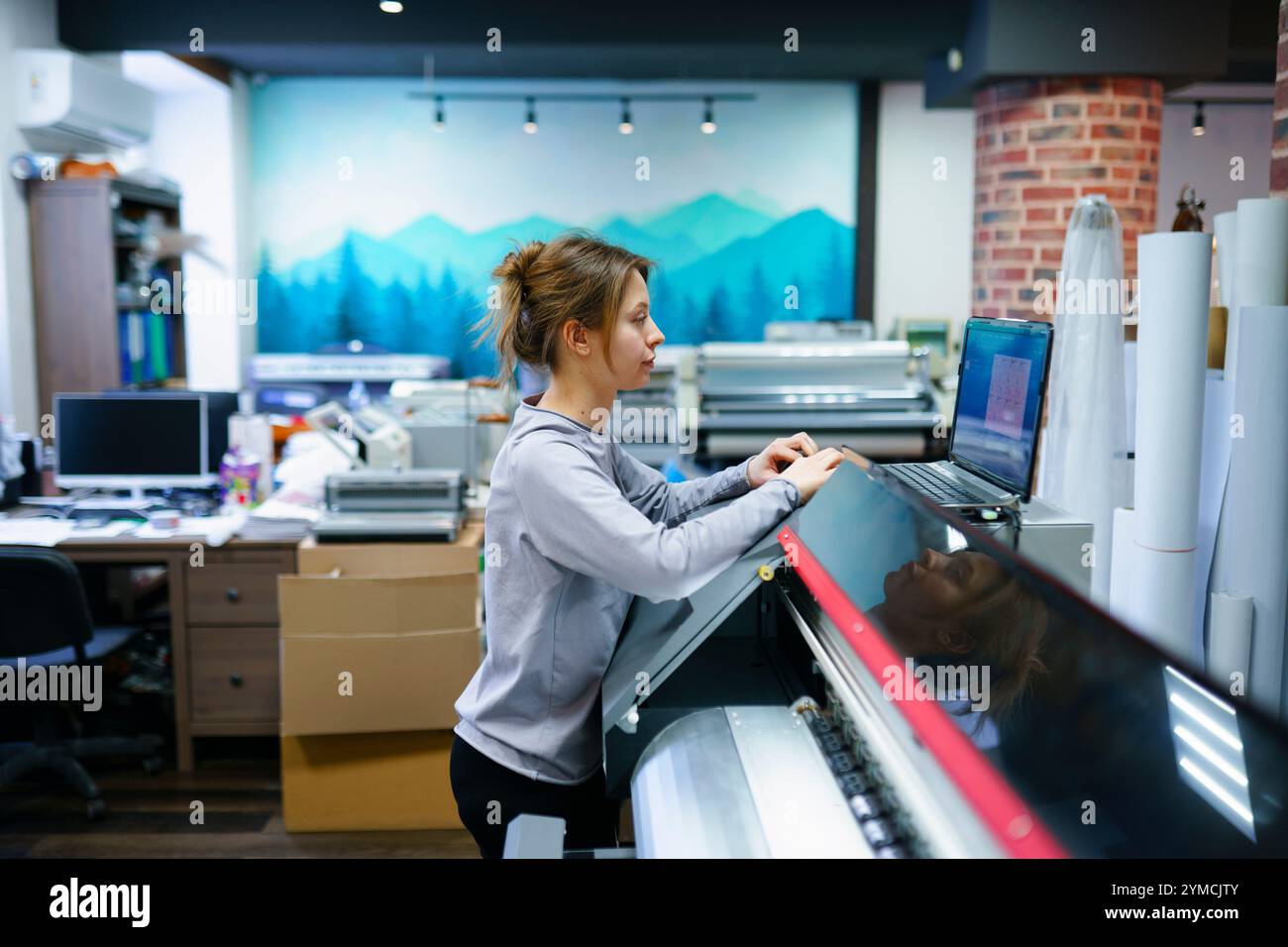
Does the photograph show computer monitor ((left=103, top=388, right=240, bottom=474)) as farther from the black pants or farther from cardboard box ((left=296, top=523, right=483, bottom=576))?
the black pants

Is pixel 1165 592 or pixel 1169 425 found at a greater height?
pixel 1169 425

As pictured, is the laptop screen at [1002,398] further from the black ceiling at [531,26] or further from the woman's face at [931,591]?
the black ceiling at [531,26]

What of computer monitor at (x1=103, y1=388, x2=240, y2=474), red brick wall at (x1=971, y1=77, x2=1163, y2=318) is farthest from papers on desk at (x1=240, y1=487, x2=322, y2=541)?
red brick wall at (x1=971, y1=77, x2=1163, y2=318)

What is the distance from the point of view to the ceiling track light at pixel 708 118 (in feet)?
23.9

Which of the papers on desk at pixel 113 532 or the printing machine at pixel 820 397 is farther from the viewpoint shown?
the printing machine at pixel 820 397

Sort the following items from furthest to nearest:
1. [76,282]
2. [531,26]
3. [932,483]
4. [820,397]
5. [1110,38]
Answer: [531,26] < [76,282] < [1110,38] < [820,397] < [932,483]

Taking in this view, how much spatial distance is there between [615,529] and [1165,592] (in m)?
1.05

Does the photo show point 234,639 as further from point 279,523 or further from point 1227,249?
point 1227,249

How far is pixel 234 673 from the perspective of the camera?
11.4 feet

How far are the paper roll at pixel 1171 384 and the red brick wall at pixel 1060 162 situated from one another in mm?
3286

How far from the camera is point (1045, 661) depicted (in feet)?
3.34

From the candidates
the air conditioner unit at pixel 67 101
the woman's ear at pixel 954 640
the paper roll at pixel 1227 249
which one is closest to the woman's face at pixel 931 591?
the woman's ear at pixel 954 640

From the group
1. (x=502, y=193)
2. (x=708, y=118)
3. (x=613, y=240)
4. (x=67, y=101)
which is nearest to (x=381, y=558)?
(x=67, y=101)
